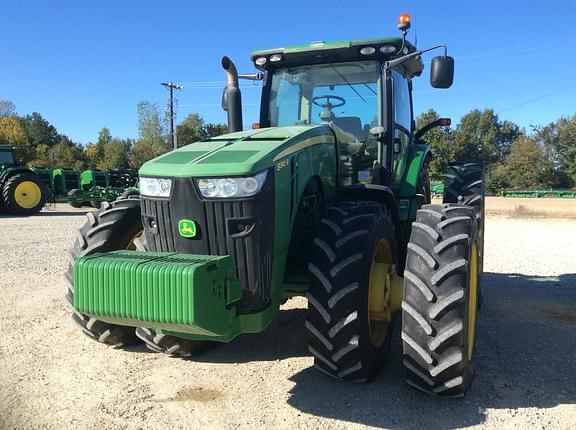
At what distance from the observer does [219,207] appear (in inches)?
127

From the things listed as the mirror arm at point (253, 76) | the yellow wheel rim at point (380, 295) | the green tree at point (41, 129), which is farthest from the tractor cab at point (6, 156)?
the green tree at point (41, 129)

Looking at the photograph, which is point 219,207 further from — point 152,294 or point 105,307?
point 105,307

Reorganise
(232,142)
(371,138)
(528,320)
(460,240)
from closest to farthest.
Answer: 1. (460,240)
2. (232,142)
3. (371,138)
4. (528,320)

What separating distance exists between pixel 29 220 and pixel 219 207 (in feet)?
51.4

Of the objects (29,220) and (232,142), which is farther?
(29,220)

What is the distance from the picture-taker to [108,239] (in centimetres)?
421

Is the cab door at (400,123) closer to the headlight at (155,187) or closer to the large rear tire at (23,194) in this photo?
the headlight at (155,187)

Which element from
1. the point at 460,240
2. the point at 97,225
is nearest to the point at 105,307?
the point at 97,225

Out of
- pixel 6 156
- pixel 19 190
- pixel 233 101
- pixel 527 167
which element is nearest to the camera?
pixel 233 101

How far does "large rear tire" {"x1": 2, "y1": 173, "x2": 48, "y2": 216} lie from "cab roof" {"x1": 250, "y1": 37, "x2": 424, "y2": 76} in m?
15.4

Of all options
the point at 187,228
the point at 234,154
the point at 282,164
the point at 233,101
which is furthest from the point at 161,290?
the point at 233,101

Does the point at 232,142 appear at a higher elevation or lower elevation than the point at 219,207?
higher

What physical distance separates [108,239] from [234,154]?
151 cm

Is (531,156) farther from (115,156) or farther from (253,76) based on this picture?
(253,76)
